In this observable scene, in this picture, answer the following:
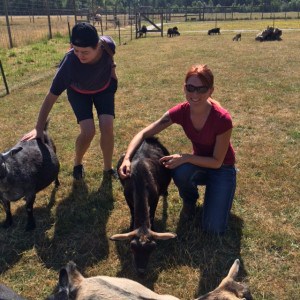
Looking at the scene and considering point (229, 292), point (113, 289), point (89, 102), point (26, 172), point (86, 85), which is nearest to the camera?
point (113, 289)

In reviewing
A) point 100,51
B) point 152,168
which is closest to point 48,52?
point 100,51

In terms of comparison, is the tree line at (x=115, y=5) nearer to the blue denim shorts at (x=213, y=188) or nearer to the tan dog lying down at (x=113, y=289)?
the blue denim shorts at (x=213, y=188)

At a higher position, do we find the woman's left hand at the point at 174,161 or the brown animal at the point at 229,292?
the woman's left hand at the point at 174,161

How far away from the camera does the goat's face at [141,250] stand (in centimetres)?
394

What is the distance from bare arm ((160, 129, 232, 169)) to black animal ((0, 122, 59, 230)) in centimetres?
172

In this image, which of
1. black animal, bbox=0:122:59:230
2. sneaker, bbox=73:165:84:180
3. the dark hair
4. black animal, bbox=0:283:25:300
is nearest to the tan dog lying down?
black animal, bbox=0:283:25:300

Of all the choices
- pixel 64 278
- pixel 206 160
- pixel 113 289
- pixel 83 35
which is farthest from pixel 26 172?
pixel 113 289

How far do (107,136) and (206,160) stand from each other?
1.99 metres

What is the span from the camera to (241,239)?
4812 mm

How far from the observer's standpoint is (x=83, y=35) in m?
4.80

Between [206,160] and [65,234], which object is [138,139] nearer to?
[206,160]

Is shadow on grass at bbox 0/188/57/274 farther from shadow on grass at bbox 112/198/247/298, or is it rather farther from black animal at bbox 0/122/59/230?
shadow on grass at bbox 112/198/247/298

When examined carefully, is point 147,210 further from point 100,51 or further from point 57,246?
point 100,51

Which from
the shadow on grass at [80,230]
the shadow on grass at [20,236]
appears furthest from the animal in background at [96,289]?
the shadow on grass at [20,236]
